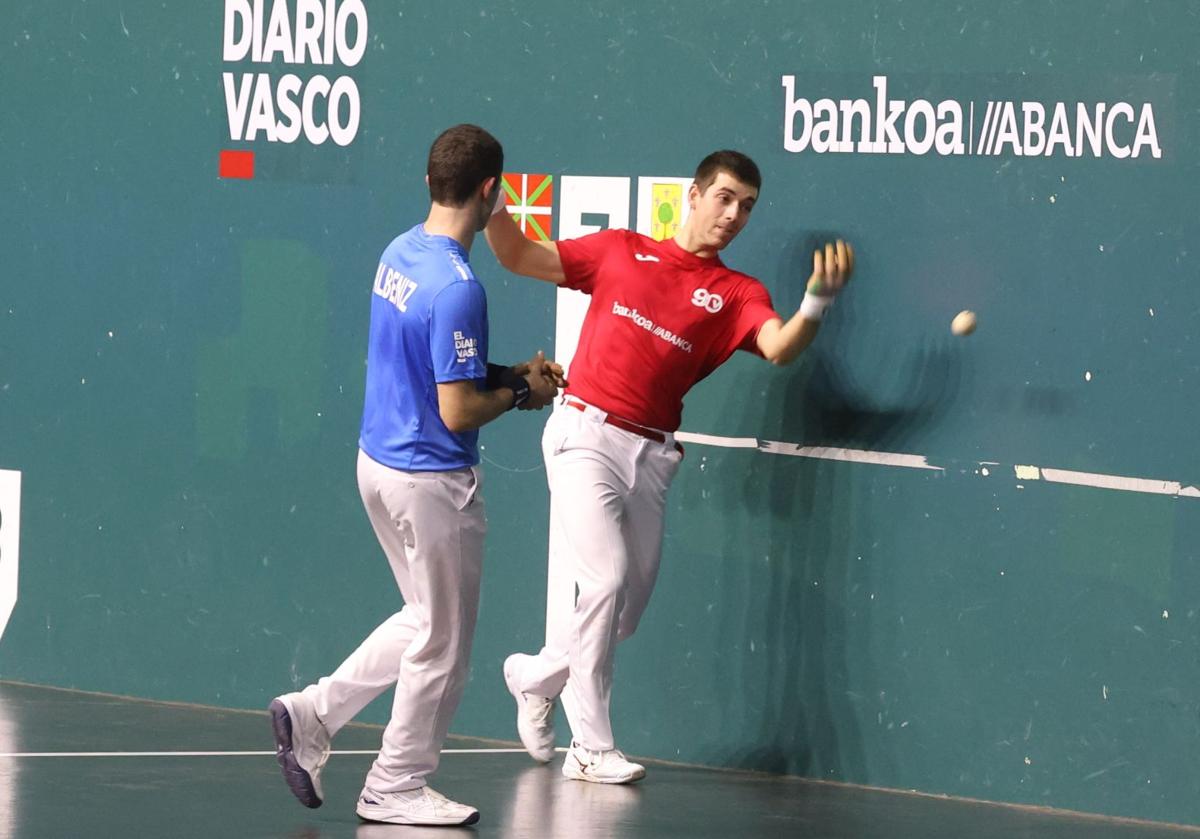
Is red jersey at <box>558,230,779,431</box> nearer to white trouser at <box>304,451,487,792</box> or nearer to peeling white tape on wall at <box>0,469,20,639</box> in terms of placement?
white trouser at <box>304,451,487,792</box>

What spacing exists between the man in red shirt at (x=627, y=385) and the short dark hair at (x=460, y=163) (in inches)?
36.2

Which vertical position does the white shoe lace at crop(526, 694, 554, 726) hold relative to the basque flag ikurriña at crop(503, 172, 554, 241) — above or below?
below

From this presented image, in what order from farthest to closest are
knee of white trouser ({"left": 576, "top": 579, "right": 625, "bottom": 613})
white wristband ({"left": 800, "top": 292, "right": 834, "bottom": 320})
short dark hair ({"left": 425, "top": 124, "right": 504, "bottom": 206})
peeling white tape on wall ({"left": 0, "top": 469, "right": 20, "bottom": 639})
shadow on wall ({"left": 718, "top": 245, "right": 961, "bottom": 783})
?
peeling white tape on wall ({"left": 0, "top": 469, "right": 20, "bottom": 639}) → shadow on wall ({"left": 718, "top": 245, "right": 961, "bottom": 783}) → knee of white trouser ({"left": 576, "top": 579, "right": 625, "bottom": 613}) → white wristband ({"left": 800, "top": 292, "right": 834, "bottom": 320}) → short dark hair ({"left": 425, "top": 124, "right": 504, "bottom": 206})

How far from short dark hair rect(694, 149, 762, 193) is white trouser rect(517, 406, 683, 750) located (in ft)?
2.83

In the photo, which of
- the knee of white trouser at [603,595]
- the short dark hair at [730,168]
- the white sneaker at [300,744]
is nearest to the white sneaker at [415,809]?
the white sneaker at [300,744]

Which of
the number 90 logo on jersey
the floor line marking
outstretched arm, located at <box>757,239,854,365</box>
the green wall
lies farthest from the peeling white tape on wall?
outstretched arm, located at <box>757,239,854,365</box>

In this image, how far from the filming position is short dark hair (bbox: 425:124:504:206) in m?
6.25

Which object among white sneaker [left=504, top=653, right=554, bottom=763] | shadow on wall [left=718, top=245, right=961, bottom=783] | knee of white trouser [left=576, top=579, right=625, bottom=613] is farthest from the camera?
white sneaker [left=504, top=653, right=554, bottom=763]

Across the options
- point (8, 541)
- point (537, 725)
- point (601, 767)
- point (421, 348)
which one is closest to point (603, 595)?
point (601, 767)

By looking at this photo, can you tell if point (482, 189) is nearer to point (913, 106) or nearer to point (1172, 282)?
point (913, 106)

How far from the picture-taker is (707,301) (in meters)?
7.22

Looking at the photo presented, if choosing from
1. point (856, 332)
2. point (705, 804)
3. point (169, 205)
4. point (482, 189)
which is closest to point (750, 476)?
point (856, 332)

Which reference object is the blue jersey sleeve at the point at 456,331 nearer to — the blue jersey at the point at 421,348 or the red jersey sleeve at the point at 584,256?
the blue jersey at the point at 421,348

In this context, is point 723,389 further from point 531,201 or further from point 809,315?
point 531,201
